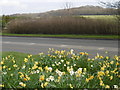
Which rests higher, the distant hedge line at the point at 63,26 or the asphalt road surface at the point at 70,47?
the distant hedge line at the point at 63,26

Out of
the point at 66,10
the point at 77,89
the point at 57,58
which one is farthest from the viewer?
the point at 66,10

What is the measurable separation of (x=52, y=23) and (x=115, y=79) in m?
18.2

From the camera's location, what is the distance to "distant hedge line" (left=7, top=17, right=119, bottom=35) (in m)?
19.5

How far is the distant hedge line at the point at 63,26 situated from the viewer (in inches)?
766

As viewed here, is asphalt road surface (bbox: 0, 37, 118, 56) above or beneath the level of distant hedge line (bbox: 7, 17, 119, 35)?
beneath

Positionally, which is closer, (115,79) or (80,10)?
(115,79)

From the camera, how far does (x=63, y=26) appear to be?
21.5 metres

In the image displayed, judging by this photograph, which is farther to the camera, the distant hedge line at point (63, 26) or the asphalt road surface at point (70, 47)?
the distant hedge line at point (63, 26)

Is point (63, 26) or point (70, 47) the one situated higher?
point (63, 26)

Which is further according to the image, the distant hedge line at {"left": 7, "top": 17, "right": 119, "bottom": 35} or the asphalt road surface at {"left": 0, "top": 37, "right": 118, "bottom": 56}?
the distant hedge line at {"left": 7, "top": 17, "right": 119, "bottom": 35}

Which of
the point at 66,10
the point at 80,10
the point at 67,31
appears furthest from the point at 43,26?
the point at 80,10

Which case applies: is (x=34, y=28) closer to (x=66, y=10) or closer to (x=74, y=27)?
(x=74, y=27)

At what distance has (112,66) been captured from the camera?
211 inches

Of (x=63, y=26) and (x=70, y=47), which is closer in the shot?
(x=70, y=47)
